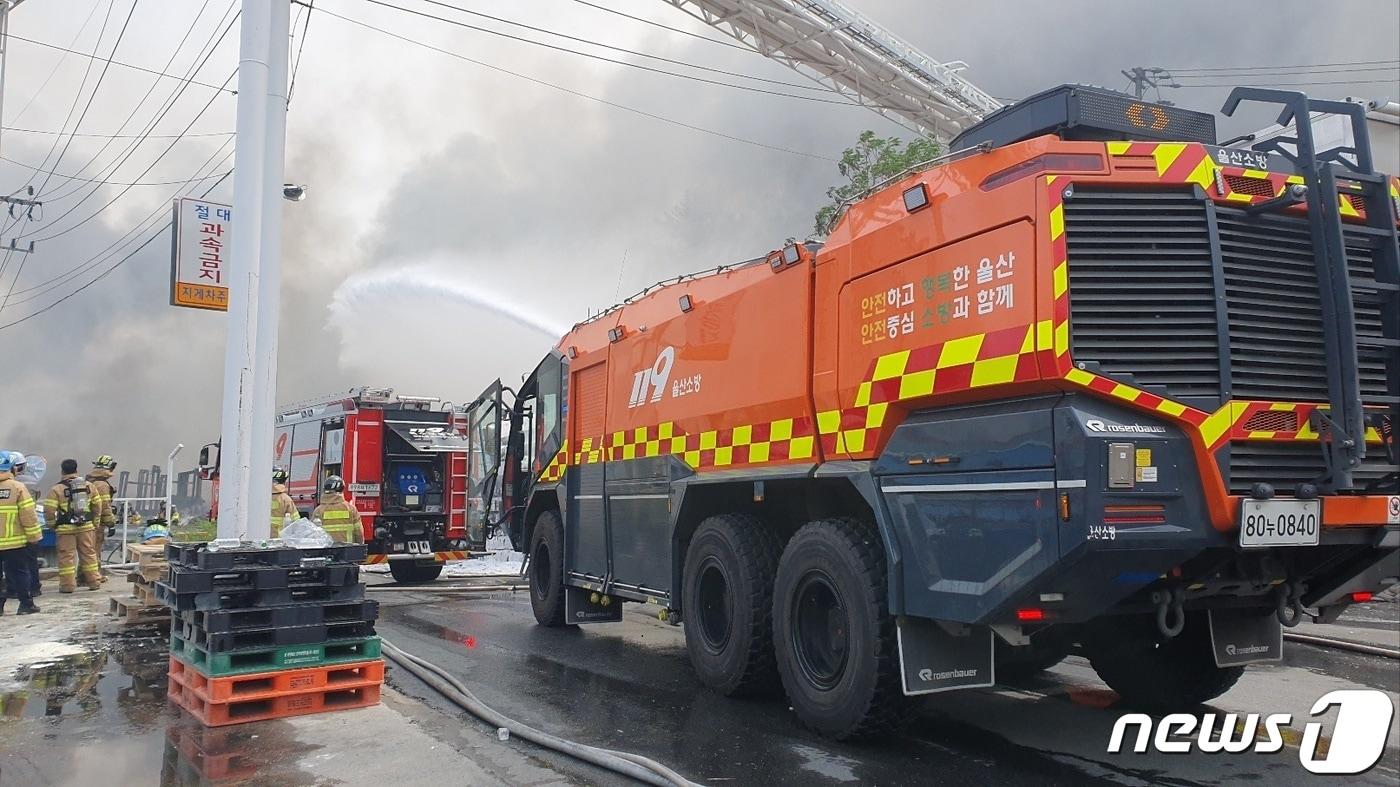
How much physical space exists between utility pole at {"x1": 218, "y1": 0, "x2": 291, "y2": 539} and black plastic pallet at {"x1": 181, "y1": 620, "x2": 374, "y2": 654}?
2.24ft

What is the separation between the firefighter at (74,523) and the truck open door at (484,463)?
484 cm

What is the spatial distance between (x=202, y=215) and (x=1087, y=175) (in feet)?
22.3

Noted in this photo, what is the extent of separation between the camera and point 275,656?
5.98 meters

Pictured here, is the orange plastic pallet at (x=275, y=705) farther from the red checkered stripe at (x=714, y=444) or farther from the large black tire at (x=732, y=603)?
the red checkered stripe at (x=714, y=444)

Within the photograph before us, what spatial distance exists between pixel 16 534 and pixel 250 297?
663 centimetres

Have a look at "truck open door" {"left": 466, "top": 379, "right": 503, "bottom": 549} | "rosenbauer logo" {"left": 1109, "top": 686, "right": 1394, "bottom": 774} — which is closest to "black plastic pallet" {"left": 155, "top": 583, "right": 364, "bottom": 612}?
"rosenbauer logo" {"left": 1109, "top": 686, "right": 1394, "bottom": 774}

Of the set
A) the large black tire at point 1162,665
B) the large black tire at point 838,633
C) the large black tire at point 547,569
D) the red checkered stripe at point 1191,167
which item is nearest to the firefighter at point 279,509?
the large black tire at point 547,569

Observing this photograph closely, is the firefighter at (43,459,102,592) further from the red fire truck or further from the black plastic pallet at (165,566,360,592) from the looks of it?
the black plastic pallet at (165,566,360,592)

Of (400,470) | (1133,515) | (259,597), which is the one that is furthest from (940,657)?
(400,470)

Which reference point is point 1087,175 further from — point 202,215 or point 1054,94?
point 202,215

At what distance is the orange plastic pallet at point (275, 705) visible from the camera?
18.8 feet

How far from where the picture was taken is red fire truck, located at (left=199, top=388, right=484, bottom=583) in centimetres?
1522

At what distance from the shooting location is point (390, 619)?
10.8 meters

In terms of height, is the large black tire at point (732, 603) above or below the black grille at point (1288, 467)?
below
